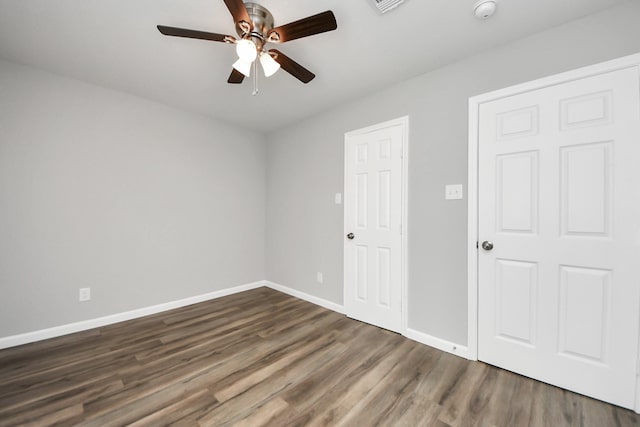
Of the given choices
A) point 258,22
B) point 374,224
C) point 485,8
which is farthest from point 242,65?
point 374,224

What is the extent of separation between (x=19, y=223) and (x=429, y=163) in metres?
3.92

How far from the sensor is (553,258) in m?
1.75

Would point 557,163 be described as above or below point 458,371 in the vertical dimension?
above

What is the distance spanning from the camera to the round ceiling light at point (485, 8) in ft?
5.03

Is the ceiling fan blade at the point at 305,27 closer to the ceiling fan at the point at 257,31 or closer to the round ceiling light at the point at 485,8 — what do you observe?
the ceiling fan at the point at 257,31

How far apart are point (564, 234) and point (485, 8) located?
163 cm

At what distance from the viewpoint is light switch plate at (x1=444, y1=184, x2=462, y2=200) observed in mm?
2143

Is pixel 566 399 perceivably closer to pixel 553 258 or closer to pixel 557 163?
pixel 553 258

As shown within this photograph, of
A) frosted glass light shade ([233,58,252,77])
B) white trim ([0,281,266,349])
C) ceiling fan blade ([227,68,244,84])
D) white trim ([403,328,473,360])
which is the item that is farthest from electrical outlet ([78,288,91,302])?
white trim ([403,328,473,360])

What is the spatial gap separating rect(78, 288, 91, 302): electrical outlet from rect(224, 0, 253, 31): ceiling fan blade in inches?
119

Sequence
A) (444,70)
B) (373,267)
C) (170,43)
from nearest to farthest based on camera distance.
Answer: (170,43)
(444,70)
(373,267)

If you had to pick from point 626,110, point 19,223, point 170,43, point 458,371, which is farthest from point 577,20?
point 19,223

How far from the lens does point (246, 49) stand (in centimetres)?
155

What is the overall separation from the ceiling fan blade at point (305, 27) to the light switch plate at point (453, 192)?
5.22 feet
